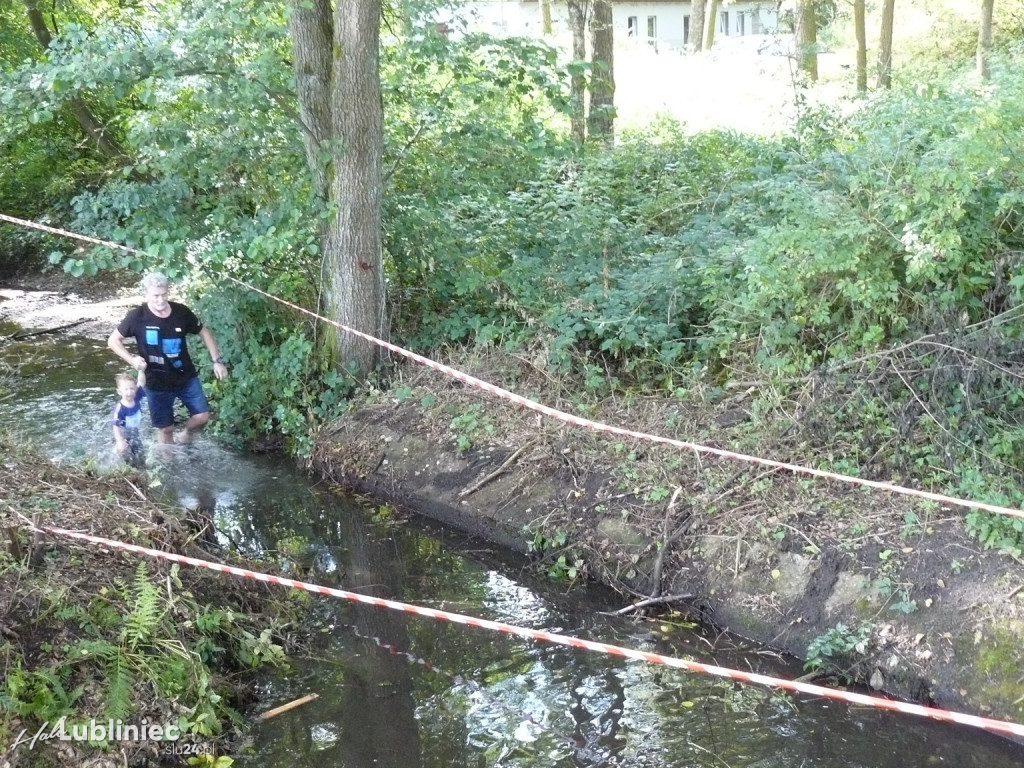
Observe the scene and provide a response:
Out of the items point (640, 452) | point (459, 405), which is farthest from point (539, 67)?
point (640, 452)

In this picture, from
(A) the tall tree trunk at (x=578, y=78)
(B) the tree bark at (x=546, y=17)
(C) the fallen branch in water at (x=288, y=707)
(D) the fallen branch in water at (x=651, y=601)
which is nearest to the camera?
(C) the fallen branch in water at (x=288, y=707)

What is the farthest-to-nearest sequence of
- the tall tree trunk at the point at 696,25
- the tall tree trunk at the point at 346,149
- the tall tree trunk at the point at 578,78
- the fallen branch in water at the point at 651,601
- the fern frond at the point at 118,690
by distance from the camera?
the tall tree trunk at the point at 696,25 < the tall tree trunk at the point at 578,78 < the tall tree trunk at the point at 346,149 < the fallen branch in water at the point at 651,601 < the fern frond at the point at 118,690

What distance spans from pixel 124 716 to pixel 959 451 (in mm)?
5153

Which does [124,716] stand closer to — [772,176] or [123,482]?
[123,482]

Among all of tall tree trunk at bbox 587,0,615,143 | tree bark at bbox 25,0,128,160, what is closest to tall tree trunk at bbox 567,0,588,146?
tall tree trunk at bbox 587,0,615,143

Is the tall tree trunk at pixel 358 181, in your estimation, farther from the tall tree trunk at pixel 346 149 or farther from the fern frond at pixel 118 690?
the fern frond at pixel 118 690

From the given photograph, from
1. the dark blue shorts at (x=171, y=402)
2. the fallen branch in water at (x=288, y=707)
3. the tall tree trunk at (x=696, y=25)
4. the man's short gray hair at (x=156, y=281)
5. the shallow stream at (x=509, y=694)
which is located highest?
the tall tree trunk at (x=696, y=25)

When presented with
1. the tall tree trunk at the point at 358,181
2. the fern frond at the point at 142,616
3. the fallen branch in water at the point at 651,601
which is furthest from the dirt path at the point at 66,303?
the fallen branch in water at the point at 651,601

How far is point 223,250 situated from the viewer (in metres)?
8.57

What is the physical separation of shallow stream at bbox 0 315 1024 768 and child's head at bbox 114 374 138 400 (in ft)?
5.21

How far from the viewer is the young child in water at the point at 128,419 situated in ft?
26.6

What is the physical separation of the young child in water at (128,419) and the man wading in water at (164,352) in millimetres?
126

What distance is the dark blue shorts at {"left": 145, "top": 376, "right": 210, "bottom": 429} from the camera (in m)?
8.37

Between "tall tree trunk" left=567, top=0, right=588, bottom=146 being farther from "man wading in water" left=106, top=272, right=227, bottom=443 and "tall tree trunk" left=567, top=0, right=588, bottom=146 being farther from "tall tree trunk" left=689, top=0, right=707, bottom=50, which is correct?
"tall tree trunk" left=689, top=0, right=707, bottom=50
